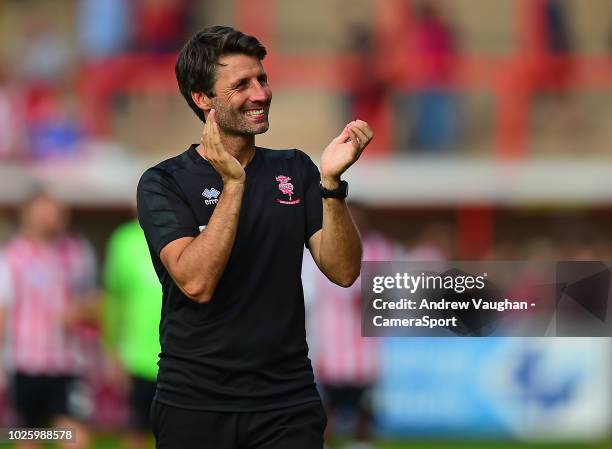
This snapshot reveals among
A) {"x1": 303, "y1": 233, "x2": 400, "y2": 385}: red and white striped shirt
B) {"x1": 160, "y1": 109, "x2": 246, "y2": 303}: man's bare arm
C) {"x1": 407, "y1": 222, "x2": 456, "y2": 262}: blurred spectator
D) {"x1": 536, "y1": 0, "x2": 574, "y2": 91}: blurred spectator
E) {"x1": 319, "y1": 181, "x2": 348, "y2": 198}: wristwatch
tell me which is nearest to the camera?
{"x1": 160, "y1": 109, "x2": 246, "y2": 303}: man's bare arm

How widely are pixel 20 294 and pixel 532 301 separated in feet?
12.1

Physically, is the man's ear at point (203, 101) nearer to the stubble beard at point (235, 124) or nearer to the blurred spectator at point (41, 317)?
the stubble beard at point (235, 124)

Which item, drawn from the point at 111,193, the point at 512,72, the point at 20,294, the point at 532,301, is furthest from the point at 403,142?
the point at 532,301

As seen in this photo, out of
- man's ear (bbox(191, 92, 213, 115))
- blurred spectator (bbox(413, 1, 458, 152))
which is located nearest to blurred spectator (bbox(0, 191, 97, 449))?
man's ear (bbox(191, 92, 213, 115))

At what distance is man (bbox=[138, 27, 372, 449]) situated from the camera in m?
3.59

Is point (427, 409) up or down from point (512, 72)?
down

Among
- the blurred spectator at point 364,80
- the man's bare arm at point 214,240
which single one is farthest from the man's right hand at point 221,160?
the blurred spectator at point 364,80

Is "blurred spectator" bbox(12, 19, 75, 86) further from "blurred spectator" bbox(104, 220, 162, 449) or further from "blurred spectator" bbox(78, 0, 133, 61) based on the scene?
"blurred spectator" bbox(104, 220, 162, 449)

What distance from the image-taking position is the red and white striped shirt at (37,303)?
7594mm

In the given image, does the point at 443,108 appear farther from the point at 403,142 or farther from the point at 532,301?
the point at 532,301

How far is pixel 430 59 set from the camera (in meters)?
12.6

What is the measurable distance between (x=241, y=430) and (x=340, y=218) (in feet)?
2.14

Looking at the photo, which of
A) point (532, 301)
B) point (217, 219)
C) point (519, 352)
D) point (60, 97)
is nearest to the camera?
point (217, 219)

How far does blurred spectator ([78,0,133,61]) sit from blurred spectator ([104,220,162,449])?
5.89 meters
